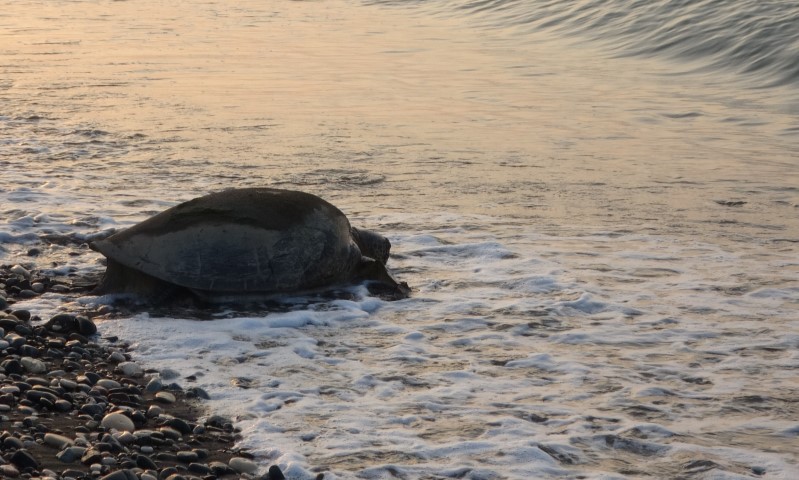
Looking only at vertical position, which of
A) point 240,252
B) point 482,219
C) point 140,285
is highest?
point 240,252

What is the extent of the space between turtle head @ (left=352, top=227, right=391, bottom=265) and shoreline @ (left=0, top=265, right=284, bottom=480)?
6.43 ft

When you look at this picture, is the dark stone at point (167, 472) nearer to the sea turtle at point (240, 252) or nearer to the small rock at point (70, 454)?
the small rock at point (70, 454)

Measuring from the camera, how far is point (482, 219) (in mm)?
8609

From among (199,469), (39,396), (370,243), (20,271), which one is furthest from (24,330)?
(370,243)

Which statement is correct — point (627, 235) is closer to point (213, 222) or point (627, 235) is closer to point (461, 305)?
point (461, 305)

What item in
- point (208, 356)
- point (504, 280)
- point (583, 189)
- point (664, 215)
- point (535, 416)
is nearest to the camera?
point (535, 416)

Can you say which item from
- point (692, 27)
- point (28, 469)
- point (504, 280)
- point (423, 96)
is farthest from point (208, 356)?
point (692, 27)

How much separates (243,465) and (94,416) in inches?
34.3

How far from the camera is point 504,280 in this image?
7.09m

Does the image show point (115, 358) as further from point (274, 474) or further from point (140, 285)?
point (274, 474)

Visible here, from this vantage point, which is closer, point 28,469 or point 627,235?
→ point 28,469

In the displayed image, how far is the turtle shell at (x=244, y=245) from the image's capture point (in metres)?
6.45

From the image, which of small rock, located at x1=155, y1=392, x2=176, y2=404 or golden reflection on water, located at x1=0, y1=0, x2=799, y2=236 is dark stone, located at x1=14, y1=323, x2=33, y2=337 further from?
golden reflection on water, located at x1=0, y1=0, x2=799, y2=236

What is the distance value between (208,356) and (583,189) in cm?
483
